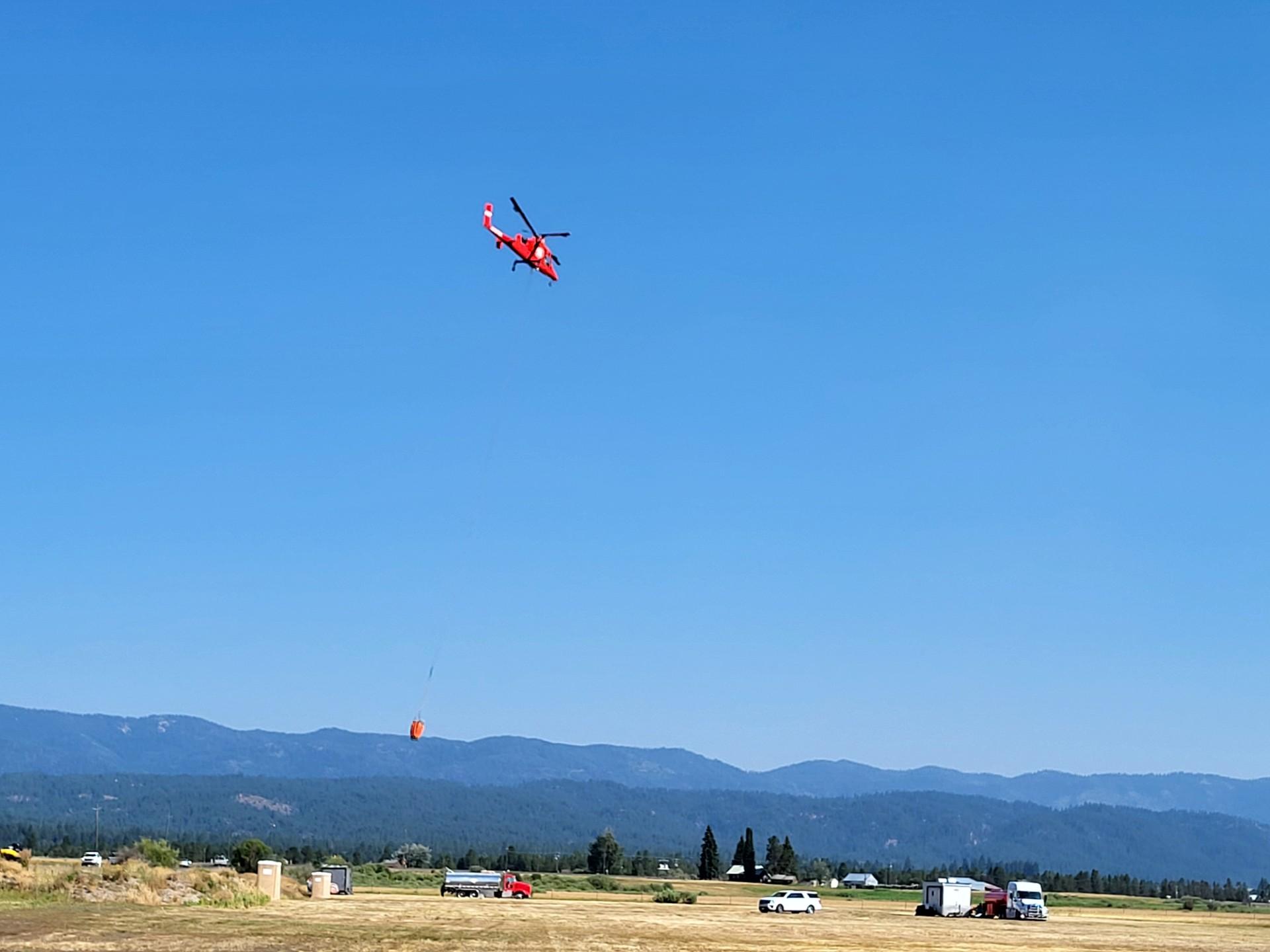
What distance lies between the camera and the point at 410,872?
142375 millimetres

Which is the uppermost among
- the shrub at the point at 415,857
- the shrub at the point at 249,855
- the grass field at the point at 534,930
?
the shrub at the point at 249,855

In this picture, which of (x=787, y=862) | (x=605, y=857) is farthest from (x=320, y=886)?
(x=605, y=857)

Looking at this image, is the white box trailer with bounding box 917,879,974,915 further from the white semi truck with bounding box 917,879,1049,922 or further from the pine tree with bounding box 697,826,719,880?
the pine tree with bounding box 697,826,719,880

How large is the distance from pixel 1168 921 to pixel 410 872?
76902 millimetres

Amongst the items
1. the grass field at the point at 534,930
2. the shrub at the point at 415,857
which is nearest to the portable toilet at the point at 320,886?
the grass field at the point at 534,930

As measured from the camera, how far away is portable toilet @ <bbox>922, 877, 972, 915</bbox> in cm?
8531

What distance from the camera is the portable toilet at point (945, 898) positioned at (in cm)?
8531

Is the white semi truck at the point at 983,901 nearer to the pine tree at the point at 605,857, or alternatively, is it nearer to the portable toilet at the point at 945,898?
the portable toilet at the point at 945,898

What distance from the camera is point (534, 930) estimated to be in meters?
52.8

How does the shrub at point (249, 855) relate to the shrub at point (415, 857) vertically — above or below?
above

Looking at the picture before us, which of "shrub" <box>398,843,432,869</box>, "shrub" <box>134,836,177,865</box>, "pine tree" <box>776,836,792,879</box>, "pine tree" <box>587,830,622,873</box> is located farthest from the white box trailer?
"shrub" <box>398,843,432,869</box>

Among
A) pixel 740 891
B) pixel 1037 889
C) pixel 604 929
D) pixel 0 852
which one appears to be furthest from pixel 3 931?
pixel 740 891

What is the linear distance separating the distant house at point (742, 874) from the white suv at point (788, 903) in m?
75.4

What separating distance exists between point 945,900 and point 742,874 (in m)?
91.1
